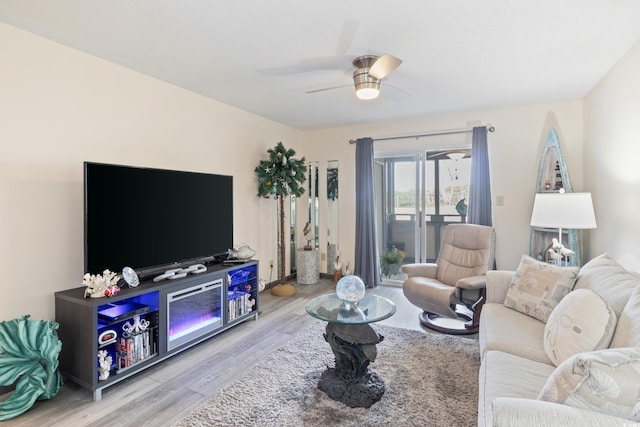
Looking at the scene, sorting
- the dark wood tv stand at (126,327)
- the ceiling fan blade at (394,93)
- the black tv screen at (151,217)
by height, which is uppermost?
the ceiling fan blade at (394,93)

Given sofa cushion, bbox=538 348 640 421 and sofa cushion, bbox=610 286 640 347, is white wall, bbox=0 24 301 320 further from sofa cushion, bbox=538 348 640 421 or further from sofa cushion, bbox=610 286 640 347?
sofa cushion, bbox=610 286 640 347

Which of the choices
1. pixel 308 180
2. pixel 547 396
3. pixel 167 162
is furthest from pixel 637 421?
pixel 308 180

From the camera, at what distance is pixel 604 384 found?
3.29ft

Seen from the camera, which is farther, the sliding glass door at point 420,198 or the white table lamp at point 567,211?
the sliding glass door at point 420,198

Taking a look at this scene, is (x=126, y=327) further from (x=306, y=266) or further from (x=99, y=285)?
(x=306, y=266)

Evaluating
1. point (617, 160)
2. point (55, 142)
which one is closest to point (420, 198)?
point (617, 160)

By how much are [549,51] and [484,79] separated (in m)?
0.62

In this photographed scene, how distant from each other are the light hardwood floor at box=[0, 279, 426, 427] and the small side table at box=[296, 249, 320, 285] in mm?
1420

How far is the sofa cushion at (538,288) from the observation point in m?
2.15

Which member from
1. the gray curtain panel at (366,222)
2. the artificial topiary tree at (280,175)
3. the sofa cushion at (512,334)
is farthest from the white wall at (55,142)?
the sofa cushion at (512,334)

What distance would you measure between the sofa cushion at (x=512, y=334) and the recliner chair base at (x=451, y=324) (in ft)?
2.31

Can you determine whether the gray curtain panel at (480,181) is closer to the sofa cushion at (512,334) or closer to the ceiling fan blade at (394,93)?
the ceiling fan blade at (394,93)

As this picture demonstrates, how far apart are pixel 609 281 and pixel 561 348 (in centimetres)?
58

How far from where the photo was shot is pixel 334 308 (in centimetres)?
228
